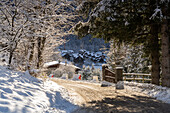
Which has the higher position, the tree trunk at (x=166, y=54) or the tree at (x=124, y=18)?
the tree at (x=124, y=18)

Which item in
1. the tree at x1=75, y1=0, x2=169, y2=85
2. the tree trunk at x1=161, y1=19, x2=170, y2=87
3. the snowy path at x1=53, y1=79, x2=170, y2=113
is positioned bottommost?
the snowy path at x1=53, y1=79, x2=170, y2=113

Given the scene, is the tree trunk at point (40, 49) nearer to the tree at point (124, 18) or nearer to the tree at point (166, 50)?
the tree at point (124, 18)

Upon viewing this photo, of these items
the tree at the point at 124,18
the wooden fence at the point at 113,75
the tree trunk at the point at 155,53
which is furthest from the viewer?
the wooden fence at the point at 113,75

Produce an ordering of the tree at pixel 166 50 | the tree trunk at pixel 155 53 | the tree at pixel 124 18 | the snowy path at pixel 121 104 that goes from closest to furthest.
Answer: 1. the snowy path at pixel 121 104
2. the tree at pixel 124 18
3. the tree at pixel 166 50
4. the tree trunk at pixel 155 53

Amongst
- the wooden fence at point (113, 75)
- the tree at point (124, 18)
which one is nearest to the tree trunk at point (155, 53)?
the tree at point (124, 18)

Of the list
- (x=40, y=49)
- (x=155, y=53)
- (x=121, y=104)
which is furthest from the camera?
(x=40, y=49)

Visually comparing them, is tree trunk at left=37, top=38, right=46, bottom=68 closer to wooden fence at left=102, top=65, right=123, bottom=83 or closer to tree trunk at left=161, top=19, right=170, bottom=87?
wooden fence at left=102, top=65, right=123, bottom=83

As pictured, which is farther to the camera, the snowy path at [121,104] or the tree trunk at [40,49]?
the tree trunk at [40,49]

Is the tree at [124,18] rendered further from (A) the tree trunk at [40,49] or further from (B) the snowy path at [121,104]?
(A) the tree trunk at [40,49]

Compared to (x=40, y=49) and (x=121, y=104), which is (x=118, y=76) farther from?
(x=40, y=49)

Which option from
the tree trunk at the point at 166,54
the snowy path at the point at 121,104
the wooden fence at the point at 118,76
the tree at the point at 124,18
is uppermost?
the tree at the point at 124,18

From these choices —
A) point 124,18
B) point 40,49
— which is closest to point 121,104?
point 124,18

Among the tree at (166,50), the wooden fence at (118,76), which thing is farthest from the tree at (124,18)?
the wooden fence at (118,76)

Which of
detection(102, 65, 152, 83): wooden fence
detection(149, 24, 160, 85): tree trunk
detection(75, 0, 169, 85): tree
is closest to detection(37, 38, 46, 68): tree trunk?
detection(75, 0, 169, 85): tree
